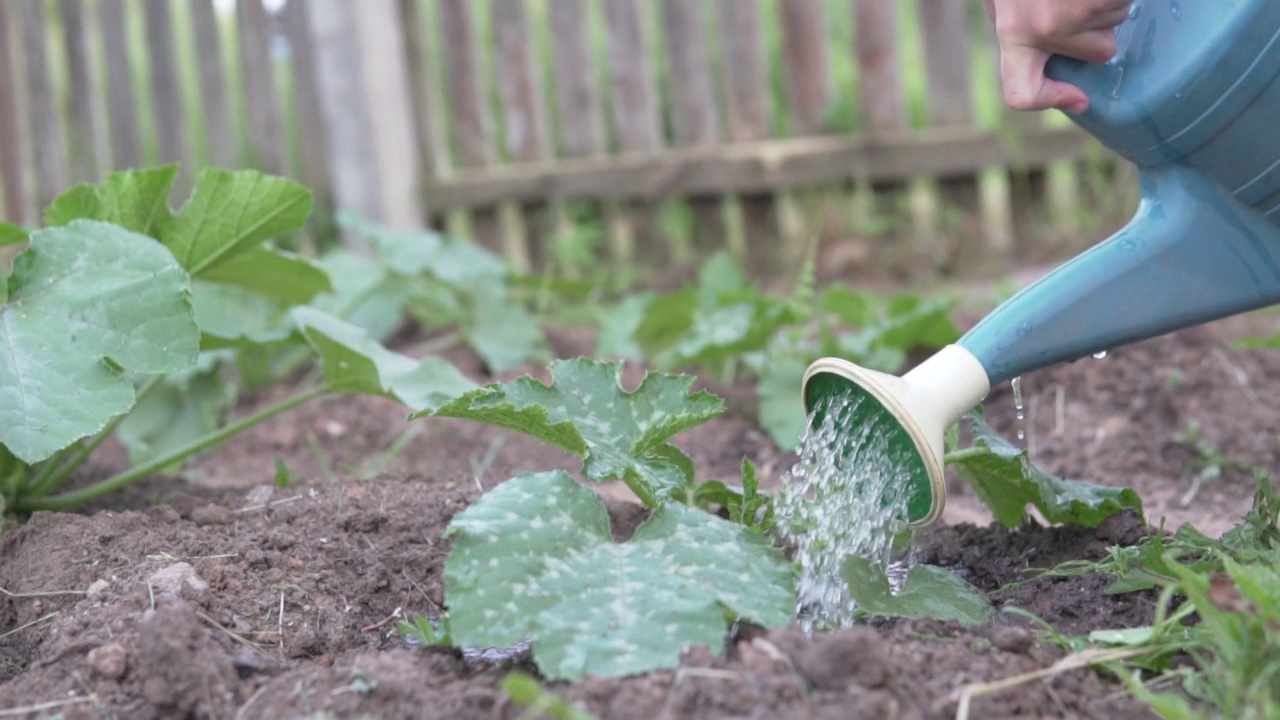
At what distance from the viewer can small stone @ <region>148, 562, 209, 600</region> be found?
1.55 meters

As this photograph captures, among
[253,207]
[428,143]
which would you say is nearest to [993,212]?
[428,143]

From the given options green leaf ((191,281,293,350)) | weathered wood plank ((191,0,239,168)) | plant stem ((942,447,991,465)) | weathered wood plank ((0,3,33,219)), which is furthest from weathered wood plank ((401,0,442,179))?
plant stem ((942,447,991,465))

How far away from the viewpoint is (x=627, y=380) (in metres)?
3.33

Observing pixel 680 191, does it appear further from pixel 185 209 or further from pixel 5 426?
pixel 5 426

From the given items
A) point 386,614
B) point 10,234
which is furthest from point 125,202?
point 386,614

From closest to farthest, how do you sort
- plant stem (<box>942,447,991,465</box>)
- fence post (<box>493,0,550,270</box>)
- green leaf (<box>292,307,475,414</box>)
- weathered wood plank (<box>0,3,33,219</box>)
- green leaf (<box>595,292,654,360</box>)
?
plant stem (<box>942,447,991,465</box>)
green leaf (<box>292,307,475,414</box>)
green leaf (<box>595,292,654,360</box>)
fence post (<box>493,0,550,270</box>)
weathered wood plank (<box>0,3,33,219</box>)

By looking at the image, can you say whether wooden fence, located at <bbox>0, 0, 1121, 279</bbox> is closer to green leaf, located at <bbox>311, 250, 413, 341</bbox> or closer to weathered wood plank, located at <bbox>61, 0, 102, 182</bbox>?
weathered wood plank, located at <bbox>61, 0, 102, 182</bbox>

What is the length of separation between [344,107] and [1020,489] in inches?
144

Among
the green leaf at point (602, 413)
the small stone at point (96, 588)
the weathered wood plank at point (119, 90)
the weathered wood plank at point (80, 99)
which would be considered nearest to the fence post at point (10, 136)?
the weathered wood plank at point (80, 99)

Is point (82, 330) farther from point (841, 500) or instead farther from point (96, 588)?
point (841, 500)

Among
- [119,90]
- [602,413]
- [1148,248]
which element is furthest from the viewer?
[119,90]

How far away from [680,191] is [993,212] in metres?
1.19

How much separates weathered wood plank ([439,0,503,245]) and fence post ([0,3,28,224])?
213cm

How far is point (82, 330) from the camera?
1797 millimetres
